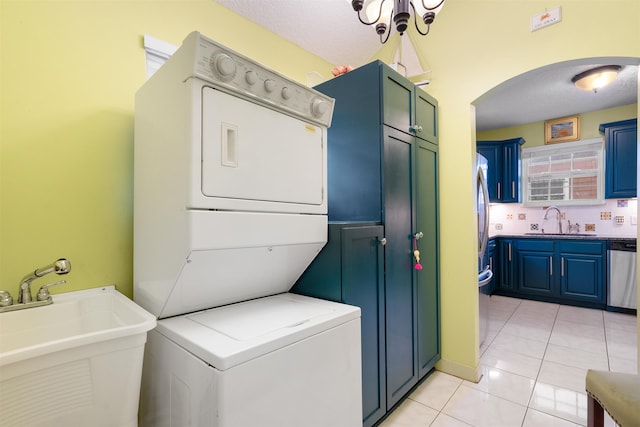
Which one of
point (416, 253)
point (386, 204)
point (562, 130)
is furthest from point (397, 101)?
point (562, 130)

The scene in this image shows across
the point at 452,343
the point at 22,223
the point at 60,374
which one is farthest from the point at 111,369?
the point at 452,343

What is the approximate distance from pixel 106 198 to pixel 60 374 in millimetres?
848

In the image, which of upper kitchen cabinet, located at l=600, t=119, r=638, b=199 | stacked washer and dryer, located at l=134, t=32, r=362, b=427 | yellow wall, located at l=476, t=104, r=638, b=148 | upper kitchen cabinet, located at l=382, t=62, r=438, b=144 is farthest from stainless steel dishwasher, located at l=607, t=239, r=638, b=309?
stacked washer and dryer, located at l=134, t=32, r=362, b=427

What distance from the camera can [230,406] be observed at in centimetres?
87

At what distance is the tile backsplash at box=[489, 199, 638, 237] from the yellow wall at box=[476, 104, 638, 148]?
1.03 m

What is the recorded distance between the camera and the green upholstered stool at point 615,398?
1.06 metres

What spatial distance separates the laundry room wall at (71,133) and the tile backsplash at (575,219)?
5.18m

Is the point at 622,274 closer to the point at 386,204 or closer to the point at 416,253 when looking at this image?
the point at 416,253

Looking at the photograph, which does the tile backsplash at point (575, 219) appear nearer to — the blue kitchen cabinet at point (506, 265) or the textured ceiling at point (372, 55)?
the blue kitchen cabinet at point (506, 265)

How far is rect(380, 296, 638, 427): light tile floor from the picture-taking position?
1818mm

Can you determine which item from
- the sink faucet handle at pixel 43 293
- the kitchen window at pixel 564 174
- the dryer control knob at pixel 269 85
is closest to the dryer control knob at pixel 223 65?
the dryer control knob at pixel 269 85

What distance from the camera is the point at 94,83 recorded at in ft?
4.69

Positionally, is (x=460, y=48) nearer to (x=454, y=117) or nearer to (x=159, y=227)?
(x=454, y=117)

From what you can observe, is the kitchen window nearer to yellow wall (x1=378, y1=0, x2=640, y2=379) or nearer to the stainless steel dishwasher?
the stainless steel dishwasher
